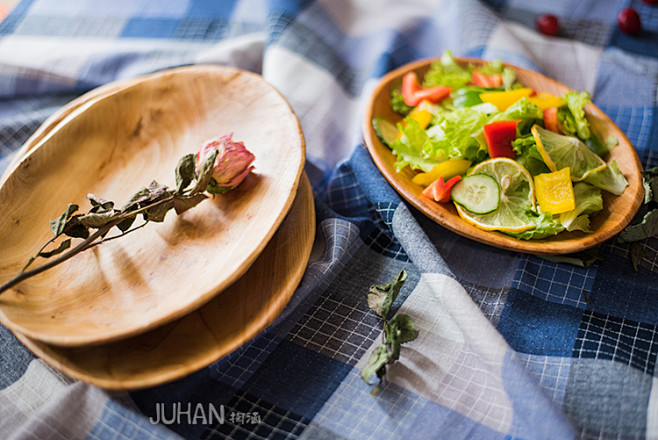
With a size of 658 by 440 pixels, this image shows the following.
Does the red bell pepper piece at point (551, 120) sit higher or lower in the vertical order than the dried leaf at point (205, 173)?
lower

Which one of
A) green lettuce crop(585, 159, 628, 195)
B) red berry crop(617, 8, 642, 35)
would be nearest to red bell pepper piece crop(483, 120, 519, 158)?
green lettuce crop(585, 159, 628, 195)

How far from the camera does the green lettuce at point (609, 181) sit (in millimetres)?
1359

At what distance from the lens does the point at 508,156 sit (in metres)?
1.40

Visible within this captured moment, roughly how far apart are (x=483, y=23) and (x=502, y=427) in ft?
5.00

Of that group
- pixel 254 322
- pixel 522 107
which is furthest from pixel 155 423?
pixel 522 107

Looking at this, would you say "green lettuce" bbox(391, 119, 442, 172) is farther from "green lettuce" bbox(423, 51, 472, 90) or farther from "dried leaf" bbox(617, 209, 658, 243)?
"dried leaf" bbox(617, 209, 658, 243)

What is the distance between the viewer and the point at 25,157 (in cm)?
134

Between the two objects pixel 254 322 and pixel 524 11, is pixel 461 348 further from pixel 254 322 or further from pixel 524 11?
pixel 524 11

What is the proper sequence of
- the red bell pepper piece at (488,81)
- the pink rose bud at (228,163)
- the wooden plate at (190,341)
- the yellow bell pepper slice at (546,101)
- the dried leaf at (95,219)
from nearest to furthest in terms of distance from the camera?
the wooden plate at (190,341) < the dried leaf at (95,219) < the pink rose bud at (228,163) < the yellow bell pepper slice at (546,101) < the red bell pepper piece at (488,81)

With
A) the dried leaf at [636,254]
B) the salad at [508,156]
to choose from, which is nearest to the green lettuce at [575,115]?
the salad at [508,156]

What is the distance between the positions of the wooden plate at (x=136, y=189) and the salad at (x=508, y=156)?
0.37m

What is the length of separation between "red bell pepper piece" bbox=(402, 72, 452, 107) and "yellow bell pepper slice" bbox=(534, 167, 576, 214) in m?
0.43

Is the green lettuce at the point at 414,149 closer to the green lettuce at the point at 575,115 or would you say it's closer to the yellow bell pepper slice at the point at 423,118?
the yellow bell pepper slice at the point at 423,118

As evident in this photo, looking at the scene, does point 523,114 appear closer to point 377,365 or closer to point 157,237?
point 377,365
